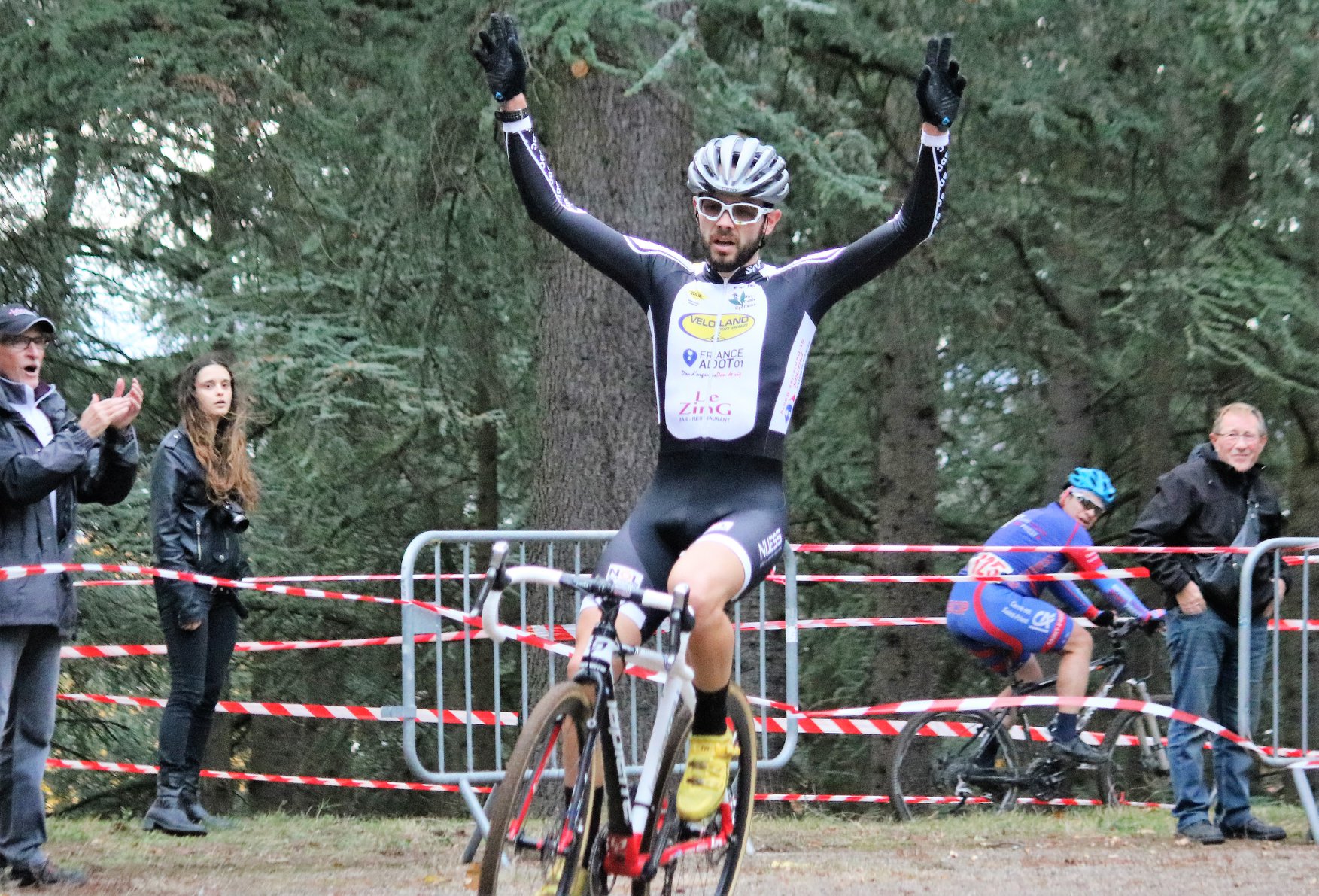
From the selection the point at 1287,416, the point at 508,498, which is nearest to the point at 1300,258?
the point at 1287,416

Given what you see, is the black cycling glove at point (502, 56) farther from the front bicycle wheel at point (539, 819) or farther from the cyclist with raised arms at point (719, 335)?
the front bicycle wheel at point (539, 819)

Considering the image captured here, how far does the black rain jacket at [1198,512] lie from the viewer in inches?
305

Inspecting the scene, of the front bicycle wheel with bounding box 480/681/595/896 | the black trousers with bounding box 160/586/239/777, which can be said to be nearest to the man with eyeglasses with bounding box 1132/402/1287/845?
the front bicycle wheel with bounding box 480/681/595/896

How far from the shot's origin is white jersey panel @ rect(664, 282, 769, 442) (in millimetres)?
4922

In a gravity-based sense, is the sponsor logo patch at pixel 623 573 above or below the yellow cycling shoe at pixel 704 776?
above

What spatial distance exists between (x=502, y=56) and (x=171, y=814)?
4187 mm

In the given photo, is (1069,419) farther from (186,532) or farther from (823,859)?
(186,532)

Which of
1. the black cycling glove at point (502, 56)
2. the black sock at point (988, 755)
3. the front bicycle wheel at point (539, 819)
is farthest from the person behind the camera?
the black sock at point (988, 755)

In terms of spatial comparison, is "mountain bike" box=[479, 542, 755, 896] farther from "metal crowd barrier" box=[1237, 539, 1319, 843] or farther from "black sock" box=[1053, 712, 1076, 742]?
"black sock" box=[1053, 712, 1076, 742]

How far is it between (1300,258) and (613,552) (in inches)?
263

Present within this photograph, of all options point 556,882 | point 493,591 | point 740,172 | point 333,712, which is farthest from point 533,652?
point 493,591

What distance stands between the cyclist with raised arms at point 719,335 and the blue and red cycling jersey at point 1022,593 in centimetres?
430

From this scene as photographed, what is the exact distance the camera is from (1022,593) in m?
9.19

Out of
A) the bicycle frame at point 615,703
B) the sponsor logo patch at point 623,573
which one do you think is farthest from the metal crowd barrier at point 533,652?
the sponsor logo patch at point 623,573
